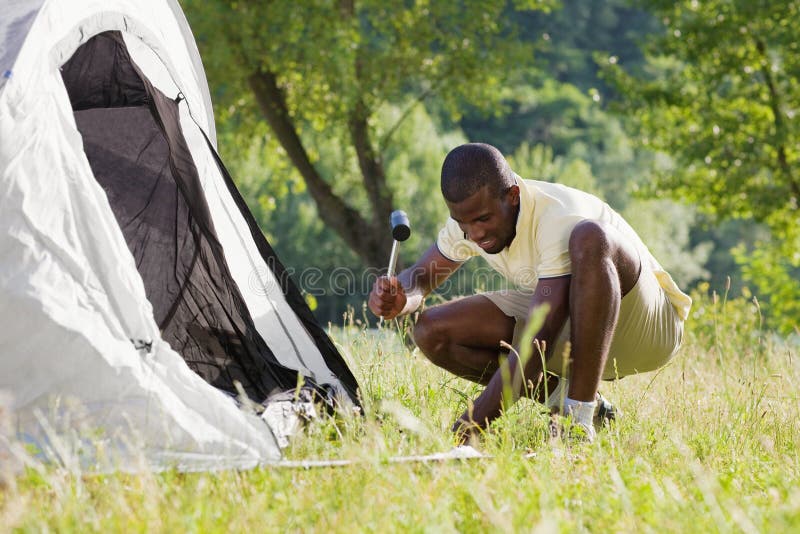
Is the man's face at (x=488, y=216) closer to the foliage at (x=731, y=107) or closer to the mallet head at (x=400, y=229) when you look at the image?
the mallet head at (x=400, y=229)

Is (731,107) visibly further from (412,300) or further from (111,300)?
(111,300)

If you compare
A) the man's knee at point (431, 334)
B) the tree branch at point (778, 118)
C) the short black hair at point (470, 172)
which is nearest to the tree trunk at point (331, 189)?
the tree branch at point (778, 118)

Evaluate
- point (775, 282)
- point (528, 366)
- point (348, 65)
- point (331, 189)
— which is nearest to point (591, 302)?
point (528, 366)

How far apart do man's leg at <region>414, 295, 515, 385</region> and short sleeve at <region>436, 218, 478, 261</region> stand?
0.61 ft

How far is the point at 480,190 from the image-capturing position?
2971 mm

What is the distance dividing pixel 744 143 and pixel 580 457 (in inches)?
289

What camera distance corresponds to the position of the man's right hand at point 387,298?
3188mm

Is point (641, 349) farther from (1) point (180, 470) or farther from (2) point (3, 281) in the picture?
(2) point (3, 281)

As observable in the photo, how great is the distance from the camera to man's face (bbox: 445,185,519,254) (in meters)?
2.98

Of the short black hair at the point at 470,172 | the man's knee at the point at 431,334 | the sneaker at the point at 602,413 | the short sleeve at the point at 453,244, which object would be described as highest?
the short black hair at the point at 470,172

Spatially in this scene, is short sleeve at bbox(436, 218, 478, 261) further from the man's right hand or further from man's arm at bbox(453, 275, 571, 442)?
man's arm at bbox(453, 275, 571, 442)

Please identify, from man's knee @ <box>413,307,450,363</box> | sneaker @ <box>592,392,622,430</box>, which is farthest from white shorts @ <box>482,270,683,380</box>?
man's knee @ <box>413,307,450,363</box>

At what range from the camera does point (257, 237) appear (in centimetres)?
372

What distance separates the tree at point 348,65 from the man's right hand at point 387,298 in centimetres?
525
